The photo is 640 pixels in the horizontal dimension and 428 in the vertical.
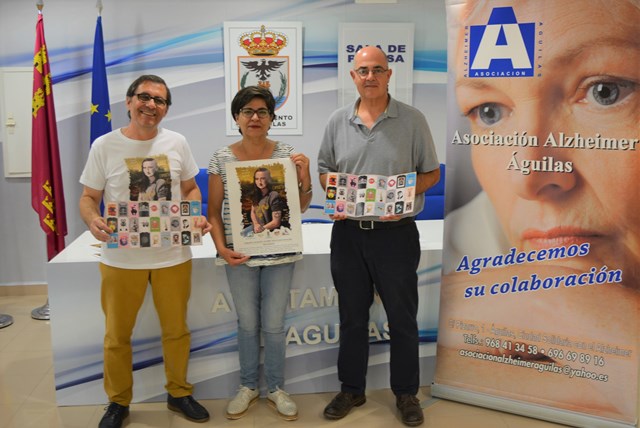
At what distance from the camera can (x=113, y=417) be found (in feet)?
9.22

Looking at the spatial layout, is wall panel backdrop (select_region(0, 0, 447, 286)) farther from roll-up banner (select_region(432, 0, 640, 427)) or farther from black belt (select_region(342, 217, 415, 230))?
black belt (select_region(342, 217, 415, 230))

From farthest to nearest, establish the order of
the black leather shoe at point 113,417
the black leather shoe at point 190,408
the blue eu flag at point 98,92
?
1. the blue eu flag at point 98,92
2. the black leather shoe at point 190,408
3. the black leather shoe at point 113,417

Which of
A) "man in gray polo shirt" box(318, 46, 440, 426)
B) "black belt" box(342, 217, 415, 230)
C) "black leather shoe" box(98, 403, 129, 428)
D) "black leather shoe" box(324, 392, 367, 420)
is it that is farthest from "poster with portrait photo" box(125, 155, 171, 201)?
"black leather shoe" box(324, 392, 367, 420)

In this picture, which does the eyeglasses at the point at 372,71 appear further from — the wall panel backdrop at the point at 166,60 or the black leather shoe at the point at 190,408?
the wall panel backdrop at the point at 166,60

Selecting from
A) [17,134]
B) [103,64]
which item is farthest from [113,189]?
[17,134]

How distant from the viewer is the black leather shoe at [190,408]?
2893 millimetres

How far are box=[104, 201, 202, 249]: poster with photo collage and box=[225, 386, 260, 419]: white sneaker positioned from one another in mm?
829

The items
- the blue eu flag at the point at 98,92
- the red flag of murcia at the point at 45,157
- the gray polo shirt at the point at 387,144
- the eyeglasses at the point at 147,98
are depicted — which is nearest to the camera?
the eyeglasses at the point at 147,98

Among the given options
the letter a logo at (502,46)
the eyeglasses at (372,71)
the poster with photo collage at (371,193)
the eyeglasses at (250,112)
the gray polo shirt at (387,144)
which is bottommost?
the poster with photo collage at (371,193)

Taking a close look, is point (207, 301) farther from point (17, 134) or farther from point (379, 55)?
point (17, 134)

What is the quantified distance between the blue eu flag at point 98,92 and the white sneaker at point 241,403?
2.64 metres

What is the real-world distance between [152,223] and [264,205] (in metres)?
0.49

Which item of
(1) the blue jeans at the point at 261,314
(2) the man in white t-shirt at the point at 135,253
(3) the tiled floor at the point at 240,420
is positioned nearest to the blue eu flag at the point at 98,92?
(3) the tiled floor at the point at 240,420

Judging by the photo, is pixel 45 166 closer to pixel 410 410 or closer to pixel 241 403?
pixel 241 403
